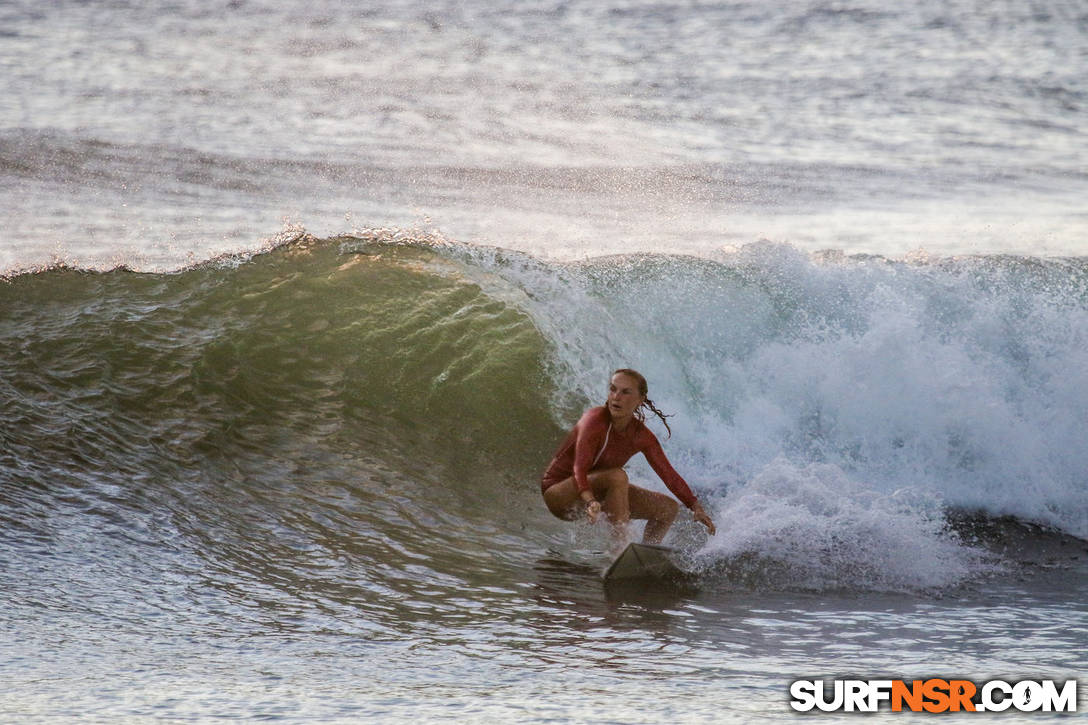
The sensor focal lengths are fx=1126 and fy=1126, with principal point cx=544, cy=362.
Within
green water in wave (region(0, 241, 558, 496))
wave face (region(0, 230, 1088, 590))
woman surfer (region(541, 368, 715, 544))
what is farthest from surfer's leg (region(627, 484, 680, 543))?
green water in wave (region(0, 241, 558, 496))

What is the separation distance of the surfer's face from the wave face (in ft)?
2.87

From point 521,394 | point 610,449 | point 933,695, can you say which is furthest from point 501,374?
point 933,695

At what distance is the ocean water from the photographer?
4293 millimetres

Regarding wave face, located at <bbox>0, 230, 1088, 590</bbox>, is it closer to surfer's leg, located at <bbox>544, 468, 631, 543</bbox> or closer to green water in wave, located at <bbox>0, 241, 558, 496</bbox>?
green water in wave, located at <bbox>0, 241, 558, 496</bbox>

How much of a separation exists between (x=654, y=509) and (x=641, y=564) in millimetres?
591

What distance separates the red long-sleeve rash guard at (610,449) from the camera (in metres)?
5.90

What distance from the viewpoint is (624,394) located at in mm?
5859

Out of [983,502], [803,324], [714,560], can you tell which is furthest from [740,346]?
[714,560]

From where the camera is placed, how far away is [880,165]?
16.0m

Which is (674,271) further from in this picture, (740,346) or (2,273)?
(2,273)

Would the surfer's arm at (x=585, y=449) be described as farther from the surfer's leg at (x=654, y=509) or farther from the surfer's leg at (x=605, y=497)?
the surfer's leg at (x=654, y=509)

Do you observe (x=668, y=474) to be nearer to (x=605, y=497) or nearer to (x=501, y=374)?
(x=605, y=497)

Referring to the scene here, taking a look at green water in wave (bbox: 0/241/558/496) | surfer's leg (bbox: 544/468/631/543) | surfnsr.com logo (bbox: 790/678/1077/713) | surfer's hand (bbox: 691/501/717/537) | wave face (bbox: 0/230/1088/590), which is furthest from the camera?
green water in wave (bbox: 0/241/558/496)

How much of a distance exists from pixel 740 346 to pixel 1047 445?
2481mm
